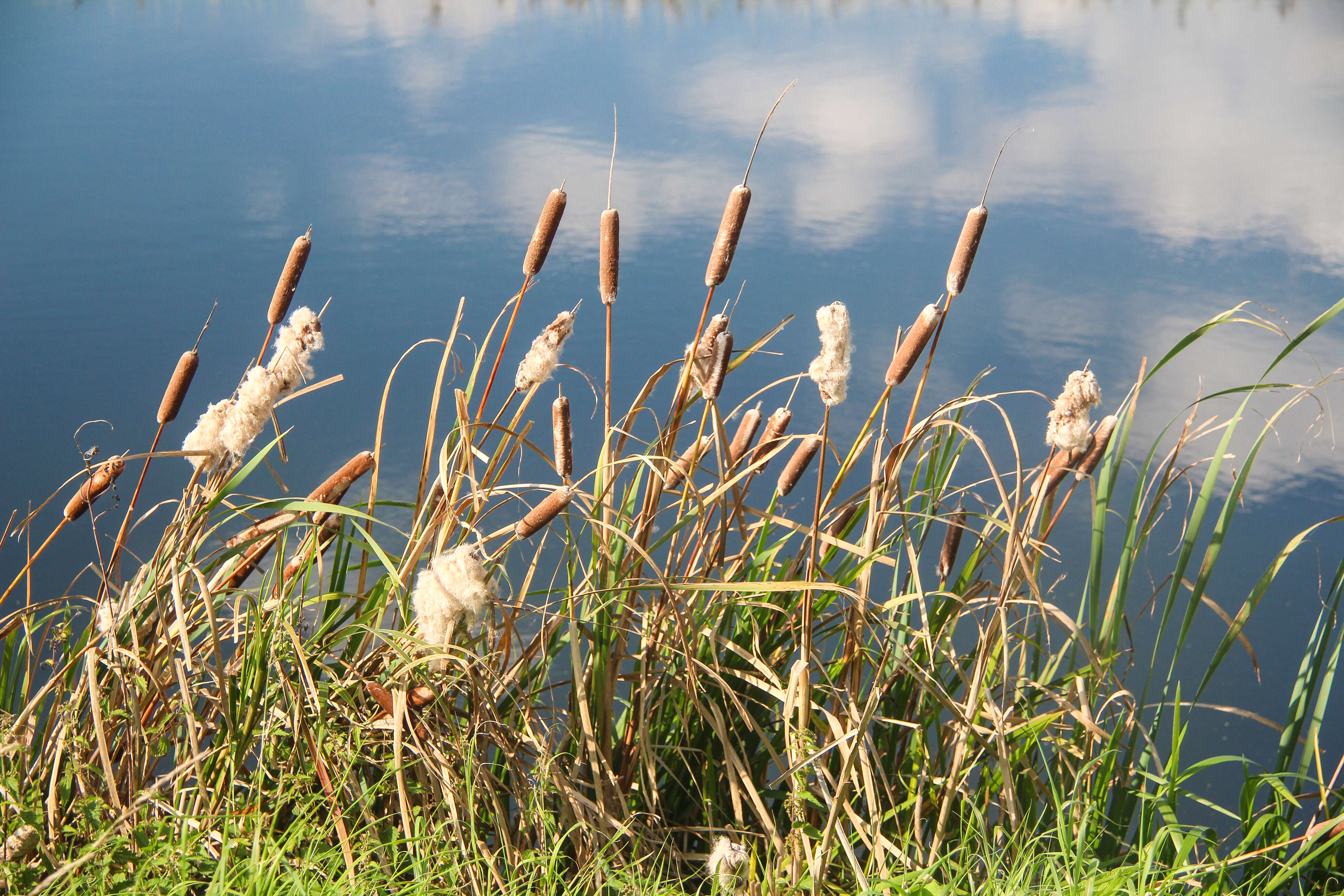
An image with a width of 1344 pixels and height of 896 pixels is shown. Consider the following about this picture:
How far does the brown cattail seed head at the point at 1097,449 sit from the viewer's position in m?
0.88

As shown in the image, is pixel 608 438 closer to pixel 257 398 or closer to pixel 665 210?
pixel 257 398

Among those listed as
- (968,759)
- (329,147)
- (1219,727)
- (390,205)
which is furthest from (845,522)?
(329,147)

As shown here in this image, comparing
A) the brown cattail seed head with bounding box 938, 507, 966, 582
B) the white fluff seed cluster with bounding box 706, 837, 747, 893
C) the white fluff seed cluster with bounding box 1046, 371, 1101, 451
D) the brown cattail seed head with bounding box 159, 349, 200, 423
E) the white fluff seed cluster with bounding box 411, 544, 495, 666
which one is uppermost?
the brown cattail seed head with bounding box 159, 349, 200, 423

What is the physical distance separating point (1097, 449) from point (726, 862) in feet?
1.69

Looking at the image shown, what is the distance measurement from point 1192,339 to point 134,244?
2749 millimetres

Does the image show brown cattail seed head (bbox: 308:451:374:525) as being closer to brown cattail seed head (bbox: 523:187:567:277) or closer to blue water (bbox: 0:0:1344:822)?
brown cattail seed head (bbox: 523:187:567:277)

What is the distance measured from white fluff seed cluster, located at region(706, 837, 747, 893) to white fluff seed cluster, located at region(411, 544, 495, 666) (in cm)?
29

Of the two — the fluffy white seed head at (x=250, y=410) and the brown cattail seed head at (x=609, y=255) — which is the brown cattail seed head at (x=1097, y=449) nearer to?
the brown cattail seed head at (x=609, y=255)

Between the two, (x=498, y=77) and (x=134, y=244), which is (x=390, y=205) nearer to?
(x=134, y=244)

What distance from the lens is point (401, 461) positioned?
191 centimetres

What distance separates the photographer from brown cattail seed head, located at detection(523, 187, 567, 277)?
0.83 metres

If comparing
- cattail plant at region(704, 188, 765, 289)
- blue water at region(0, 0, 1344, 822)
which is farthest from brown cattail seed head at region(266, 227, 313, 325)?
blue water at region(0, 0, 1344, 822)

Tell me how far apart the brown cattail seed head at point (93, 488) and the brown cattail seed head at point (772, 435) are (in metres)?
0.61

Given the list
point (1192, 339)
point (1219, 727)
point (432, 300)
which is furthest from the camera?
point (432, 300)
